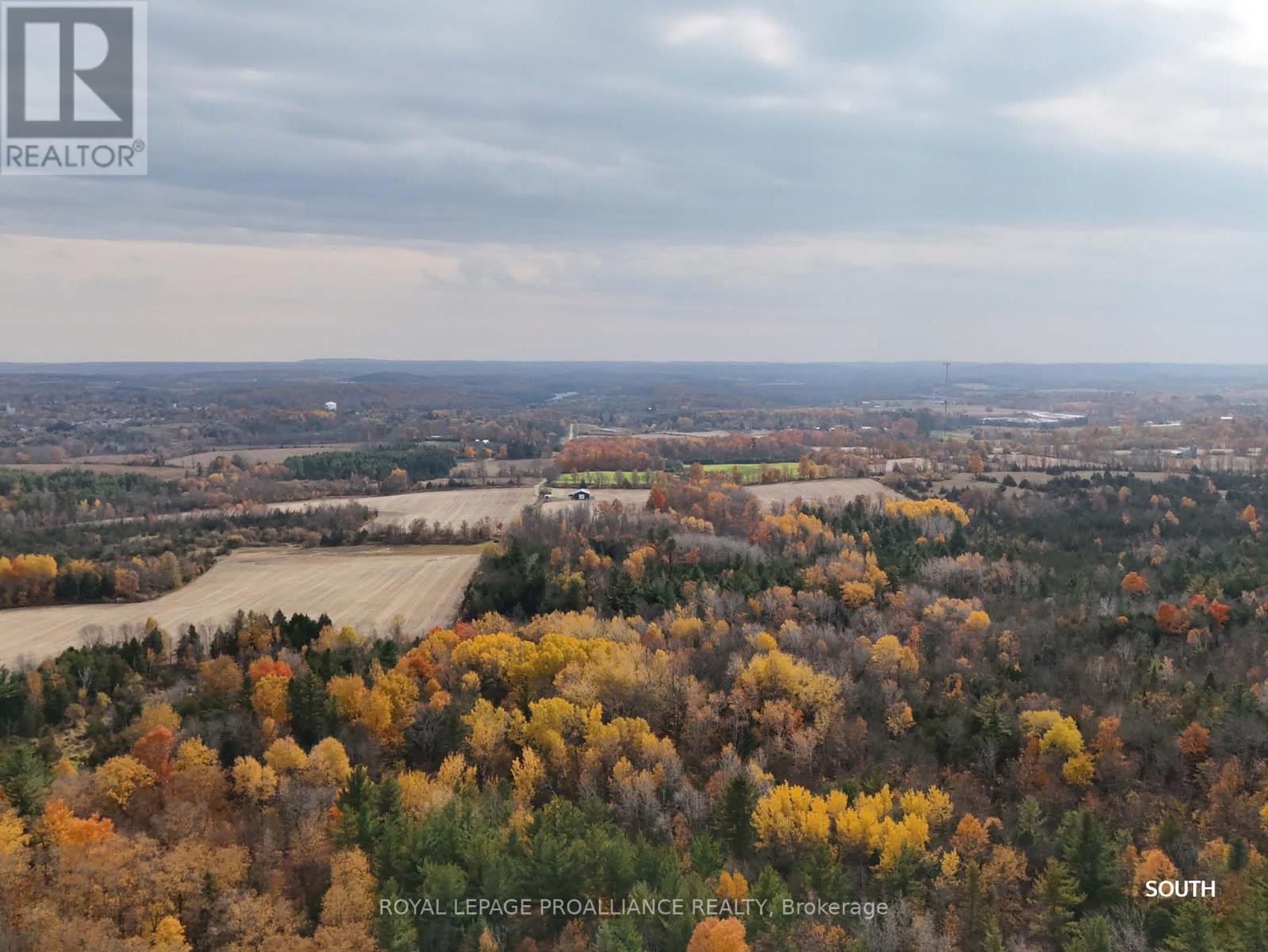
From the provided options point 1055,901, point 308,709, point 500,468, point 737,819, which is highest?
point 500,468

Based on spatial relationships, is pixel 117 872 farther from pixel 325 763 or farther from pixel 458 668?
pixel 458 668

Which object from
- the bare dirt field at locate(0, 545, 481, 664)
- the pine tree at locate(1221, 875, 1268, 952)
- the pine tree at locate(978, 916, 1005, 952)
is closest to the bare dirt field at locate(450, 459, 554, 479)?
the bare dirt field at locate(0, 545, 481, 664)

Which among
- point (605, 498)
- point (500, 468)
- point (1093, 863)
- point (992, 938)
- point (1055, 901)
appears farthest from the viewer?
point (500, 468)

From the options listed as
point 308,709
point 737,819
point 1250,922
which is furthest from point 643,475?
point 1250,922

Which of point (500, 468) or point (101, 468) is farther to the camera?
point (500, 468)

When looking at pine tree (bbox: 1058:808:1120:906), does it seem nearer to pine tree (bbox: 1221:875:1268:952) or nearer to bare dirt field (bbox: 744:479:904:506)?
pine tree (bbox: 1221:875:1268:952)

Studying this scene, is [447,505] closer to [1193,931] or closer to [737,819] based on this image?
[737,819]
